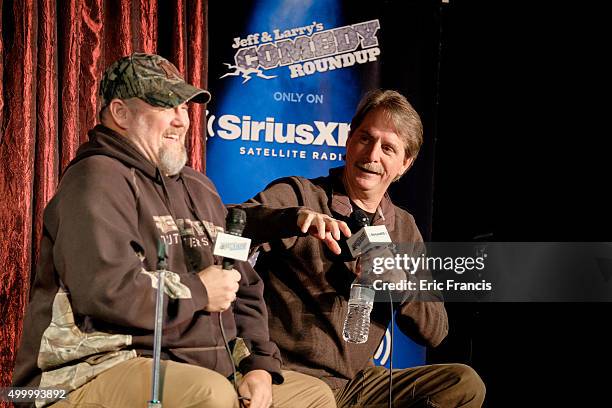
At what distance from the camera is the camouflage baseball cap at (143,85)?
2.42 m

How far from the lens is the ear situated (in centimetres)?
242

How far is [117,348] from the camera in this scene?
2.12m

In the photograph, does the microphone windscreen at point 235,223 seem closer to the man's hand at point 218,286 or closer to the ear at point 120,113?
the man's hand at point 218,286

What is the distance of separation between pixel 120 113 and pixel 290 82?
5.81 feet

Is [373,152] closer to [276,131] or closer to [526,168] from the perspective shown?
[276,131]

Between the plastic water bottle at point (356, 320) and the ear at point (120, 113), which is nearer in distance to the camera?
the ear at point (120, 113)

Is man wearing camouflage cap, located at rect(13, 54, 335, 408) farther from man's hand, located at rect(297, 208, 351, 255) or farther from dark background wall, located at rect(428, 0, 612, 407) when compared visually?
dark background wall, located at rect(428, 0, 612, 407)

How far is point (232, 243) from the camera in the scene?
85.8 inches

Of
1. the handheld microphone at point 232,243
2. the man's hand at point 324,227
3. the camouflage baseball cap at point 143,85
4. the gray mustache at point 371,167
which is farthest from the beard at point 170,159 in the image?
the gray mustache at point 371,167

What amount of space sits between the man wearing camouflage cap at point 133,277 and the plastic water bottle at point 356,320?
568 millimetres

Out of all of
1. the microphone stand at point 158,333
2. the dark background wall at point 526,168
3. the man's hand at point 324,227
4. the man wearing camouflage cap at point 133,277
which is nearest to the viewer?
the microphone stand at point 158,333

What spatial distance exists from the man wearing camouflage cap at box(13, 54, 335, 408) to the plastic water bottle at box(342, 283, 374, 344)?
568mm

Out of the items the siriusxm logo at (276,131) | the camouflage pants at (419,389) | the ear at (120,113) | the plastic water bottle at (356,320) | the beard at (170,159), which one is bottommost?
the camouflage pants at (419,389)

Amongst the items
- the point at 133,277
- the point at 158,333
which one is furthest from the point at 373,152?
the point at 158,333
